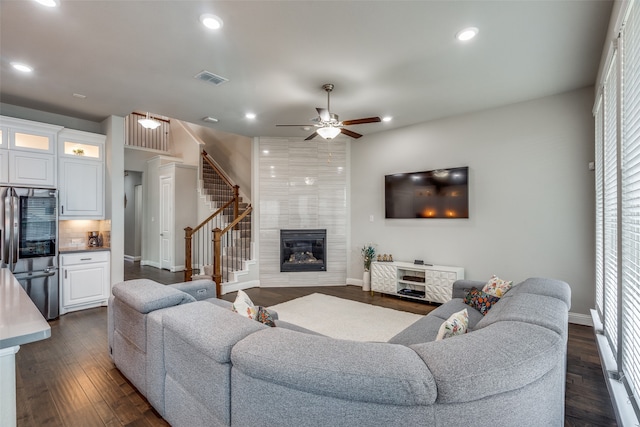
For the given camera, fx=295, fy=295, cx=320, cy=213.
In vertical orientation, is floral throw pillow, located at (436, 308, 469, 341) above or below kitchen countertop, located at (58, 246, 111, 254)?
below

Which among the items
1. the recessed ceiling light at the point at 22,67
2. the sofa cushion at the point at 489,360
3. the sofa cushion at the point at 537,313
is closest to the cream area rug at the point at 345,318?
the sofa cushion at the point at 537,313

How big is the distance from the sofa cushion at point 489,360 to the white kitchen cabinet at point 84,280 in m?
4.94

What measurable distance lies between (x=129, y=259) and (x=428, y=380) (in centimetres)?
994

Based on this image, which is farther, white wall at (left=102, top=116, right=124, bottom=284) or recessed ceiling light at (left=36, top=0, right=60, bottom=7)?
white wall at (left=102, top=116, right=124, bottom=284)

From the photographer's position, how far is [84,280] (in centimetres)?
436

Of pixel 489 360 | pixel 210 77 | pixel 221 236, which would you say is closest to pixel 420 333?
pixel 489 360

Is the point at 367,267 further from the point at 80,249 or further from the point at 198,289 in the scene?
the point at 80,249

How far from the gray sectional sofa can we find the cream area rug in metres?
2.09

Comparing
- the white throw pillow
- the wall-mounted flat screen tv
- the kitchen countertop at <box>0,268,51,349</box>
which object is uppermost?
the wall-mounted flat screen tv

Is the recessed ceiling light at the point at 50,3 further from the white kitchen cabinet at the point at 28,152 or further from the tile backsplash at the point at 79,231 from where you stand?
the tile backsplash at the point at 79,231

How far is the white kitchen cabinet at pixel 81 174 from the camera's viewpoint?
14.3ft

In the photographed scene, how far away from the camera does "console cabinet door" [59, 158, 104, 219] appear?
14.3 feet

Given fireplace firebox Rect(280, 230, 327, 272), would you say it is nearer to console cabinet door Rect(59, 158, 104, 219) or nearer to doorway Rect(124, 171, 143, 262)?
console cabinet door Rect(59, 158, 104, 219)

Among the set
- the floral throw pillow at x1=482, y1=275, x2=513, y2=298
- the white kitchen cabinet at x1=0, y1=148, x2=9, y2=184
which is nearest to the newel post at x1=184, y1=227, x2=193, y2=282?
the white kitchen cabinet at x1=0, y1=148, x2=9, y2=184
